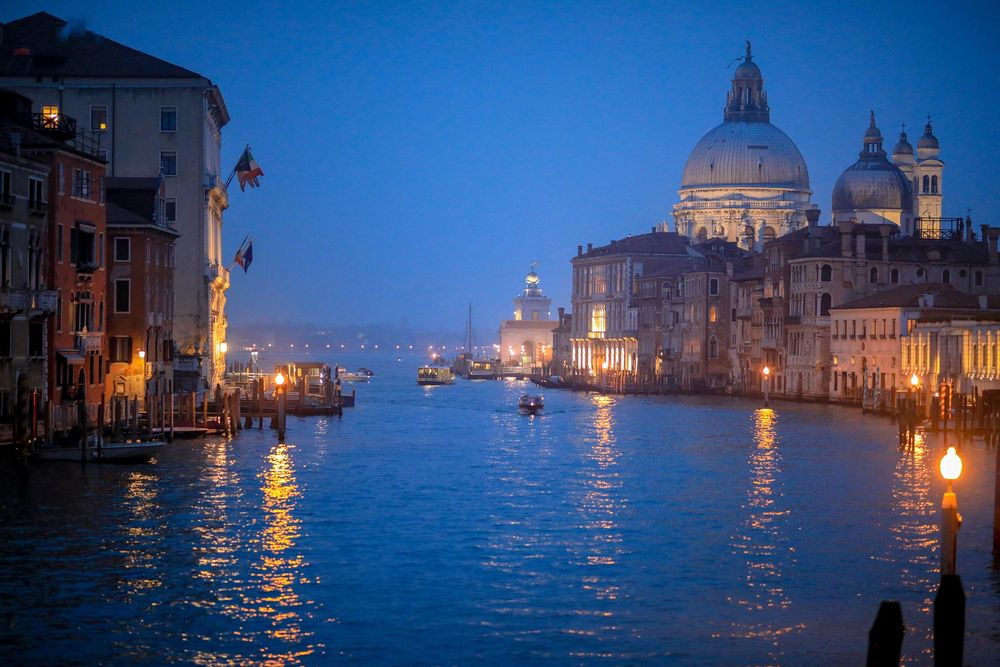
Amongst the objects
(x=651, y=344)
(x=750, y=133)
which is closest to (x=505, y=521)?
(x=651, y=344)

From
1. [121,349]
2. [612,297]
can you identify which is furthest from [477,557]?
[612,297]

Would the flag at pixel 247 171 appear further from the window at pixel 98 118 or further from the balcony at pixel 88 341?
the balcony at pixel 88 341

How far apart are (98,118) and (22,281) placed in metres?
23.8

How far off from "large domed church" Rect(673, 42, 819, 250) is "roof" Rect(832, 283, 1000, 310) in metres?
61.8

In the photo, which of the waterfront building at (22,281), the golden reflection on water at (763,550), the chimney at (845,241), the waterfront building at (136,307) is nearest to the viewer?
the golden reflection on water at (763,550)

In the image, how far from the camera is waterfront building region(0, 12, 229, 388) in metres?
59.0

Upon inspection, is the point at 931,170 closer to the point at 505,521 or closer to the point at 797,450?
the point at 797,450

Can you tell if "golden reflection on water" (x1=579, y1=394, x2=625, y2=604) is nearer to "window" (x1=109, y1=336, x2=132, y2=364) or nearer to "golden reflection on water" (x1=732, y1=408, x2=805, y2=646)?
"golden reflection on water" (x1=732, y1=408, x2=805, y2=646)

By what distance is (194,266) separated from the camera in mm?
60938

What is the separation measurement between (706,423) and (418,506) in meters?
30.7

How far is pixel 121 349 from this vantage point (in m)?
46.9

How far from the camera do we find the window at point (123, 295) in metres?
47.6

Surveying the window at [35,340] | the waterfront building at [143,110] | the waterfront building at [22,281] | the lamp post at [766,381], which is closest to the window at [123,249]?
the waterfront building at [22,281]

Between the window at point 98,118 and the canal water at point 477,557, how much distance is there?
19136 millimetres
